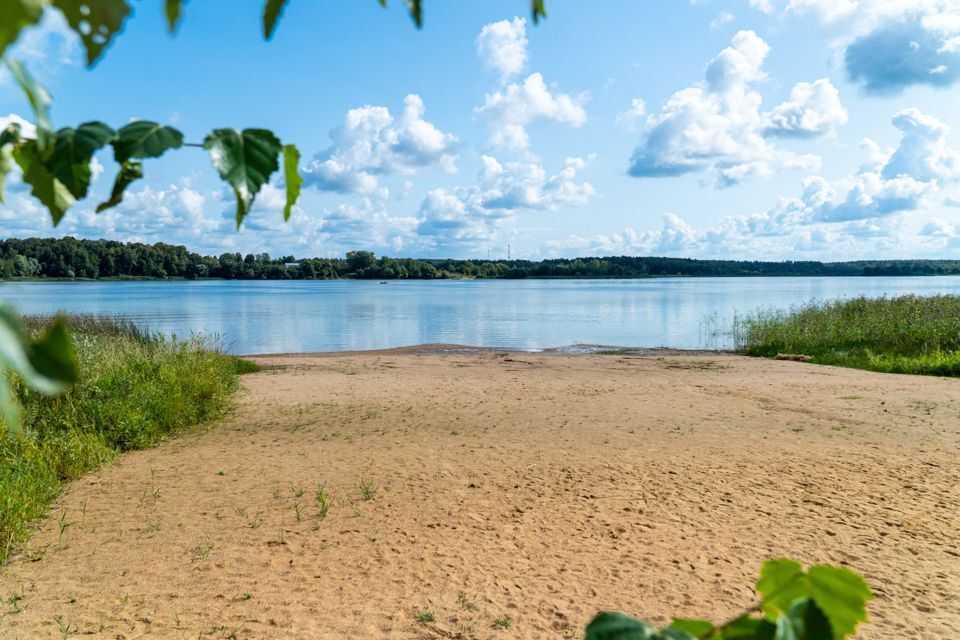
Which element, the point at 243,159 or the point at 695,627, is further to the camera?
the point at 243,159

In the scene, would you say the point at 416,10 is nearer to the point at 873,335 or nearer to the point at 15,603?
the point at 15,603

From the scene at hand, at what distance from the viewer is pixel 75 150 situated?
79cm

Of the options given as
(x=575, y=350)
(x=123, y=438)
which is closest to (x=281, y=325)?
(x=575, y=350)

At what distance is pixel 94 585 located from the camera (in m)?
5.36

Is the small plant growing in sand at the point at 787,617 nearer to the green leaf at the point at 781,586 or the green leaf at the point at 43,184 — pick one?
the green leaf at the point at 781,586

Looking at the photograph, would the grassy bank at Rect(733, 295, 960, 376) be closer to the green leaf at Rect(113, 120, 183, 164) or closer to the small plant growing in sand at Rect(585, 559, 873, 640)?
Answer: the small plant growing in sand at Rect(585, 559, 873, 640)

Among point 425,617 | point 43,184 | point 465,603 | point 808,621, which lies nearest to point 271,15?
point 43,184

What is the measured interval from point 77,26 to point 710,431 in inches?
444

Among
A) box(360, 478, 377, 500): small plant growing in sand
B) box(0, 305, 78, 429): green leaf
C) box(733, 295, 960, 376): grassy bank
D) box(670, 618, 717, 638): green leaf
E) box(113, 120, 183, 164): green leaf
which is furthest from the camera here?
box(733, 295, 960, 376): grassy bank

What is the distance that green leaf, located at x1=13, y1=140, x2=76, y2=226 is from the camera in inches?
34.5

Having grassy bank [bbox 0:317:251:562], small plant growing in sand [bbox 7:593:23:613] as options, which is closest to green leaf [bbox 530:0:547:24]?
small plant growing in sand [bbox 7:593:23:613]

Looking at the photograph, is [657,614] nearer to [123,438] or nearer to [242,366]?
[123,438]

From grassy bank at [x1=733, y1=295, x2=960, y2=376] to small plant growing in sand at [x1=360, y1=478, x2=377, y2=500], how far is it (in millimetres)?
16708

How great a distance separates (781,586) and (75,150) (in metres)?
0.95
